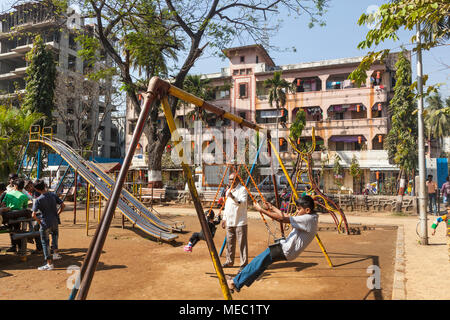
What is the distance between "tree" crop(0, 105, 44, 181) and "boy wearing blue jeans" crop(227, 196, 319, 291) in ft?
45.3

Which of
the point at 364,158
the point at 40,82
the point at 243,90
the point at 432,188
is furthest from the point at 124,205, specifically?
the point at 243,90

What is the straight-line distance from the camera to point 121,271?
6441mm

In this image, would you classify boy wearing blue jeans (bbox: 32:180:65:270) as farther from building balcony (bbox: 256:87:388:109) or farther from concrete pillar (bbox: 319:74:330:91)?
concrete pillar (bbox: 319:74:330:91)

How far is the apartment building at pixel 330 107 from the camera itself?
34219 mm

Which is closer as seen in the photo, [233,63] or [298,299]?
[298,299]

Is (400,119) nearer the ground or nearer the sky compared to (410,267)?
nearer the sky

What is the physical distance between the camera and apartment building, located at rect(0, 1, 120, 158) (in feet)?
104

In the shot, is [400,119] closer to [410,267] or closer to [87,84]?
[410,267]

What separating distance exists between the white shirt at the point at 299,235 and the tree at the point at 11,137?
14310 millimetres

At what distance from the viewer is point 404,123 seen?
95.3 ft

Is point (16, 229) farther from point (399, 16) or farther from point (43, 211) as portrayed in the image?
point (399, 16)

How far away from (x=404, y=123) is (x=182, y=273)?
1138 inches
